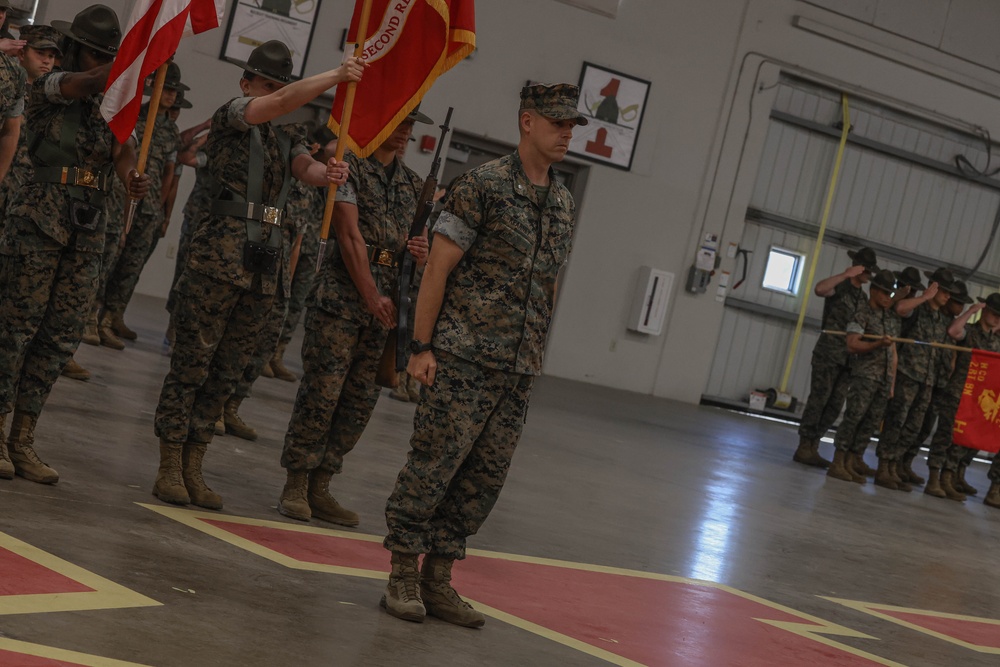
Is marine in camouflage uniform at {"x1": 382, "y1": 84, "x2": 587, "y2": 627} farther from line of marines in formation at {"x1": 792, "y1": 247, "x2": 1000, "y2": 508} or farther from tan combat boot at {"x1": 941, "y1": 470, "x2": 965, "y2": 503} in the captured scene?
tan combat boot at {"x1": 941, "y1": 470, "x2": 965, "y2": 503}

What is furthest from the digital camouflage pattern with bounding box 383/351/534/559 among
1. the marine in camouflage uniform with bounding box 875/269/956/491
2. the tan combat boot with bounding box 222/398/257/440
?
the marine in camouflage uniform with bounding box 875/269/956/491

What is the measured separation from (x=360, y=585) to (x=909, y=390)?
9079 mm

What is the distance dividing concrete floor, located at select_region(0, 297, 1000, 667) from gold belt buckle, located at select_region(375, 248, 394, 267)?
113cm

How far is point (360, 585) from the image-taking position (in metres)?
4.19

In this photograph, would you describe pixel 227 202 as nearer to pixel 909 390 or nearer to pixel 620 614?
pixel 620 614

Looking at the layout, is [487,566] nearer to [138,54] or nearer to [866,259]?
[138,54]

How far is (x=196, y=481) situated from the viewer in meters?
4.83

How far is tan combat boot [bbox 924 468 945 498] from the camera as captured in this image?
12.0 m

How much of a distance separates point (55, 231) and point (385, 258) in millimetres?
1282

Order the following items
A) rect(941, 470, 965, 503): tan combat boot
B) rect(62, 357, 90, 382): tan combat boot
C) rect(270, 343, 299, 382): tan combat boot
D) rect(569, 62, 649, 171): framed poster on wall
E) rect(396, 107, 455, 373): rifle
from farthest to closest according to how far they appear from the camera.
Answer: rect(569, 62, 649, 171): framed poster on wall
rect(941, 470, 965, 503): tan combat boot
rect(270, 343, 299, 382): tan combat boot
rect(62, 357, 90, 382): tan combat boot
rect(396, 107, 455, 373): rifle

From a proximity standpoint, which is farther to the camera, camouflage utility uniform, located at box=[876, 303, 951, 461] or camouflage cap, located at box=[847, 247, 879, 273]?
camouflage utility uniform, located at box=[876, 303, 951, 461]

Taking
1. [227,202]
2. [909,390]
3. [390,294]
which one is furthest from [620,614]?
[909,390]

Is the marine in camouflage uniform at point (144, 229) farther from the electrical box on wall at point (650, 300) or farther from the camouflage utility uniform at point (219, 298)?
the electrical box on wall at point (650, 300)

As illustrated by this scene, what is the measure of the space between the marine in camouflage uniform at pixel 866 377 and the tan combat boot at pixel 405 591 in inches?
320
